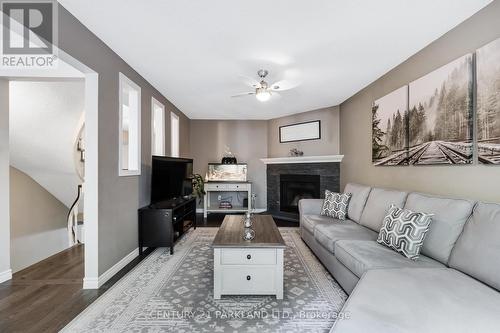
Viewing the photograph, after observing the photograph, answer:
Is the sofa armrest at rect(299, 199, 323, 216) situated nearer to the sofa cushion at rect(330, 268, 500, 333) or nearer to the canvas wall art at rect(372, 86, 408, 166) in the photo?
the canvas wall art at rect(372, 86, 408, 166)

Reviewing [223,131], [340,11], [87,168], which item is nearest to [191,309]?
[87,168]

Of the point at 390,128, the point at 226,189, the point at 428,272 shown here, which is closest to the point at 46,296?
the point at 428,272

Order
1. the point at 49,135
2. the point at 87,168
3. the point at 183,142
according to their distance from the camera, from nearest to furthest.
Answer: the point at 87,168 < the point at 49,135 < the point at 183,142

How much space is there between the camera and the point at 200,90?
12.6ft

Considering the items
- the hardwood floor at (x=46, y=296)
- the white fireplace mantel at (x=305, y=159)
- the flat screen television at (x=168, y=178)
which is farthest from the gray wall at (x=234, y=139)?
the hardwood floor at (x=46, y=296)

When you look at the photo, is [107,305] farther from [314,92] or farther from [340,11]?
[314,92]

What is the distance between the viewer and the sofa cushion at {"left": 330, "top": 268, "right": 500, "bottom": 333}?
1016mm

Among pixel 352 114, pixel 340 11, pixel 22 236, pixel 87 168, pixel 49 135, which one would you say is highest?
pixel 340 11

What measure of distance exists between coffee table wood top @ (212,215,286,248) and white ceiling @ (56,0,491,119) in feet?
6.82

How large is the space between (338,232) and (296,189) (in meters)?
2.79

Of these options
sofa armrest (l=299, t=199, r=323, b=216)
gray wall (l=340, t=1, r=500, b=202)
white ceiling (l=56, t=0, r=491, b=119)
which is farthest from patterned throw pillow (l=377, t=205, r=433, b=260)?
white ceiling (l=56, t=0, r=491, b=119)

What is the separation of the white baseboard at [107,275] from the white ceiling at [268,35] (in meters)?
2.52

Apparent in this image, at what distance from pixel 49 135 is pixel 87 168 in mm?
1901

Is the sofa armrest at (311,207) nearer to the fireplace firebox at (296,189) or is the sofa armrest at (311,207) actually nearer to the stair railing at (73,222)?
the fireplace firebox at (296,189)
